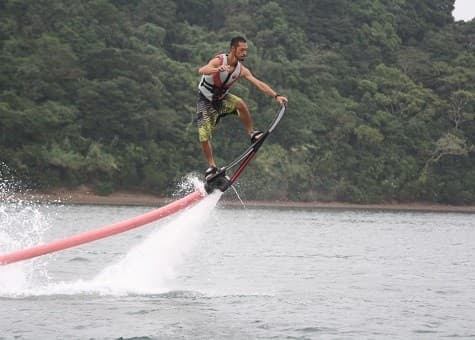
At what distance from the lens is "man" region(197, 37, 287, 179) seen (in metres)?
15.2

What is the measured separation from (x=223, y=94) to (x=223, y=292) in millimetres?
5294

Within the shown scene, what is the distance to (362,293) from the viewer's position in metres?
20.7

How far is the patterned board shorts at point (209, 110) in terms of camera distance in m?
15.9

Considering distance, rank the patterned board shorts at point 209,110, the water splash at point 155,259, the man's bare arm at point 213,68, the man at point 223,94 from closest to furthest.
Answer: the man's bare arm at point 213,68 → the man at point 223,94 → the patterned board shorts at point 209,110 → the water splash at point 155,259

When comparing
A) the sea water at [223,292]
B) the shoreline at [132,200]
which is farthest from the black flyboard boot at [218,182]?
the shoreline at [132,200]

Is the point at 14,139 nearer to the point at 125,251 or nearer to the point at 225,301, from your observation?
the point at 125,251

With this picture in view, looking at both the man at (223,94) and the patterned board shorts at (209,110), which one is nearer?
the man at (223,94)

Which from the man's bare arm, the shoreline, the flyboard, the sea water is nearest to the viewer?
the man's bare arm

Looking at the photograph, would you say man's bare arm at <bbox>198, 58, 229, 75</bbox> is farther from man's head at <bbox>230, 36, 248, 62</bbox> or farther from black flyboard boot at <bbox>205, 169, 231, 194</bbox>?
black flyboard boot at <bbox>205, 169, 231, 194</bbox>

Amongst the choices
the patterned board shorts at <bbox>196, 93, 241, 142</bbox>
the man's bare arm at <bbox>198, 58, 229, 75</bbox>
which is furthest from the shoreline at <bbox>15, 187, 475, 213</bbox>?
the man's bare arm at <bbox>198, 58, 229, 75</bbox>

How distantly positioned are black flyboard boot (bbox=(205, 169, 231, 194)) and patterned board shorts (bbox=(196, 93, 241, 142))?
61 cm

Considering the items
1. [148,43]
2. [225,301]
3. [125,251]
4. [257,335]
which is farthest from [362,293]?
[148,43]

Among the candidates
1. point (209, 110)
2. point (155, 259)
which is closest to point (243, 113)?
point (209, 110)

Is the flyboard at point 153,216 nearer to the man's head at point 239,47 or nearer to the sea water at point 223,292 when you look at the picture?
the sea water at point 223,292
